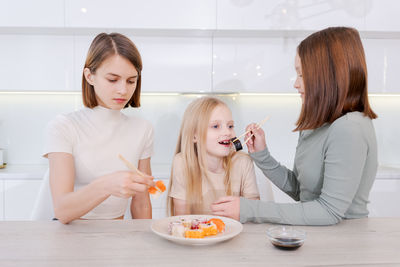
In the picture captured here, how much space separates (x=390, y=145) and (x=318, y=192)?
2.10 metres

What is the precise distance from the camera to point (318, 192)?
1328mm

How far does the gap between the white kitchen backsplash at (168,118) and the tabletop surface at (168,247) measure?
1909 mm

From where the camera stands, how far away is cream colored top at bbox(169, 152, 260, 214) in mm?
1626

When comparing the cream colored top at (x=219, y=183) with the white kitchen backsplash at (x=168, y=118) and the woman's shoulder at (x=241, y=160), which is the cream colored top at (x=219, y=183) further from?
the white kitchen backsplash at (x=168, y=118)

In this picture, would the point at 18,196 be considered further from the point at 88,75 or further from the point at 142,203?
the point at 88,75

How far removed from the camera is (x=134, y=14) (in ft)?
8.14

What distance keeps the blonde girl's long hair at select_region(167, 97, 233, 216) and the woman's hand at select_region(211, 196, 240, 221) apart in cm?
41

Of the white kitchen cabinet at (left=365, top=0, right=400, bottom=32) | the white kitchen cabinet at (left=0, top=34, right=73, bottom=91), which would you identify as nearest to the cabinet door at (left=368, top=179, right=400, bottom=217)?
the white kitchen cabinet at (left=365, top=0, right=400, bottom=32)

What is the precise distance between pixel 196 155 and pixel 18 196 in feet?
4.68

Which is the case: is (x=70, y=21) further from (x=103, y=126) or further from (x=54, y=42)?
(x=103, y=126)

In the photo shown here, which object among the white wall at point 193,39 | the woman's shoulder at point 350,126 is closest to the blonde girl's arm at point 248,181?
the woman's shoulder at point 350,126

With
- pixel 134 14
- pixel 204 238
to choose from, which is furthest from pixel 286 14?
pixel 204 238

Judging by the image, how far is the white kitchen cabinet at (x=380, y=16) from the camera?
256 centimetres

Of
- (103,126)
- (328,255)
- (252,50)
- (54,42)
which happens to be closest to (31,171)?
(54,42)
